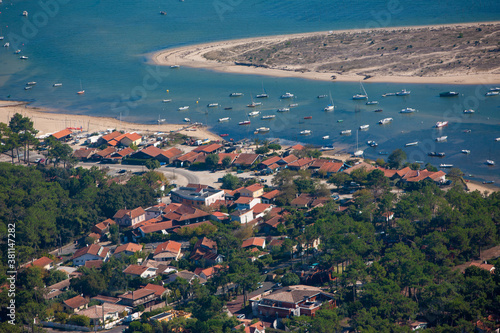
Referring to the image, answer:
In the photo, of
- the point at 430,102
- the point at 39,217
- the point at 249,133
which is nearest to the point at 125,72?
the point at 249,133

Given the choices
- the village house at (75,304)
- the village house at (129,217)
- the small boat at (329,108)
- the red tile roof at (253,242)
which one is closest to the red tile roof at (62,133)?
the village house at (129,217)

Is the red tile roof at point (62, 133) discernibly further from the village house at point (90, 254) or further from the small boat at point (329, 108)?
the small boat at point (329, 108)

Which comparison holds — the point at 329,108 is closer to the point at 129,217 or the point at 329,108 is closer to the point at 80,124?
the point at 80,124

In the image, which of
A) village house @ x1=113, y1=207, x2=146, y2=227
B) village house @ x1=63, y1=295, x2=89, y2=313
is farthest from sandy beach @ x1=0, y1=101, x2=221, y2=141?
village house @ x1=63, y1=295, x2=89, y2=313

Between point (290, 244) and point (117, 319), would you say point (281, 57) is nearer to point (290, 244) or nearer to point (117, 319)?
point (290, 244)

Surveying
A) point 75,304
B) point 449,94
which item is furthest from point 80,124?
point 449,94

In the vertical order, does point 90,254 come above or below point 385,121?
below
